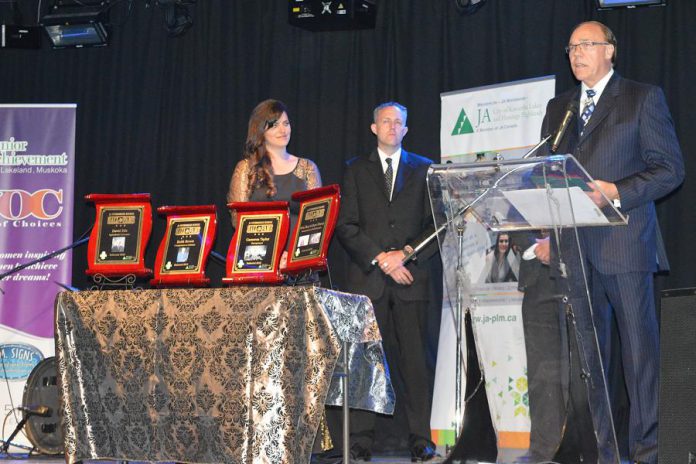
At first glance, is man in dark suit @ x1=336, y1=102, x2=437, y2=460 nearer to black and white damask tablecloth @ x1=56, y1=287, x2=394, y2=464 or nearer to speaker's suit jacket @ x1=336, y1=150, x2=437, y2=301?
speaker's suit jacket @ x1=336, y1=150, x2=437, y2=301

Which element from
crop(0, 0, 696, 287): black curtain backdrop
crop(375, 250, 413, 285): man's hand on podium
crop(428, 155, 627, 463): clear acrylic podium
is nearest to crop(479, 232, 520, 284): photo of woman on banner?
crop(428, 155, 627, 463): clear acrylic podium

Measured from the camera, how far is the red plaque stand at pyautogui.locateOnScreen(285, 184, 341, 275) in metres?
3.54

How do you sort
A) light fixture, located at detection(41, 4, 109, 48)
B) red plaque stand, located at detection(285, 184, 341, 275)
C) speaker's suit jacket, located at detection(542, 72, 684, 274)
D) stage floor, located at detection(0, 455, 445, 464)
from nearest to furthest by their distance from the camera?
red plaque stand, located at detection(285, 184, 341, 275) < speaker's suit jacket, located at detection(542, 72, 684, 274) < stage floor, located at detection(0, 455, 445, 464) < light fixture, located at detection(41, 4, 109, 48)

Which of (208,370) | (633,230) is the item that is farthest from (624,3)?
(208,370)

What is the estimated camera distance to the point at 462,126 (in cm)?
557

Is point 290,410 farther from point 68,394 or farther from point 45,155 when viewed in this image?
point 45,155

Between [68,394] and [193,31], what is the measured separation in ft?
11.5

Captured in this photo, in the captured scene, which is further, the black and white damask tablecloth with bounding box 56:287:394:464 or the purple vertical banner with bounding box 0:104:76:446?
the purple vertical banner with bounding box 0:104:76:446

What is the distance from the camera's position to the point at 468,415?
11.0ft

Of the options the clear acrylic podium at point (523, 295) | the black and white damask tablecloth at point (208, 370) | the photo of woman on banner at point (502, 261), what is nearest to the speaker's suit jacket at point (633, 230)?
the clear acrylic podium at point (523, 295)

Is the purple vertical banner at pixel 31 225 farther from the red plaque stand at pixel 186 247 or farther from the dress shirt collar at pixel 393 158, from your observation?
the red plaque stand at pixel 186 247

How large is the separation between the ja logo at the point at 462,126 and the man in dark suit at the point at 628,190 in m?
1.65

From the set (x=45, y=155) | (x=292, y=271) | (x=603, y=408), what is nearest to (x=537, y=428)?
(x=603, y=408)

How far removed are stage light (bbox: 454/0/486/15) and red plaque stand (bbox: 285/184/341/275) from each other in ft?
8.03
